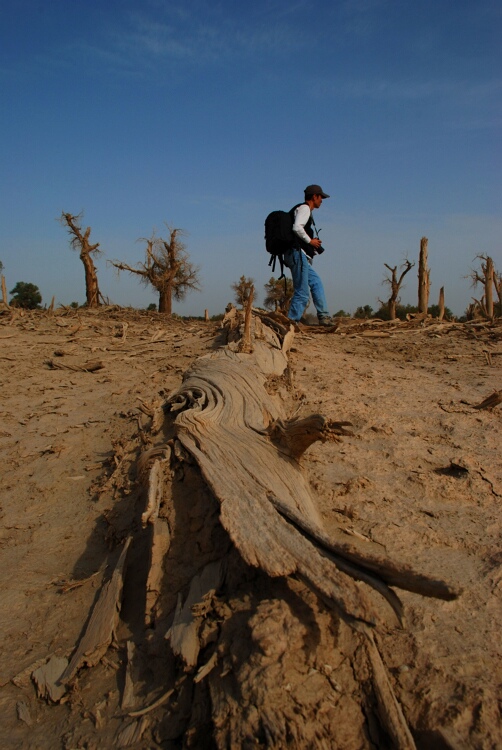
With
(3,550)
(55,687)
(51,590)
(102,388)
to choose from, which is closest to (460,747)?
(55,687)

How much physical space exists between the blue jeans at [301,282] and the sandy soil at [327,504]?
65cm

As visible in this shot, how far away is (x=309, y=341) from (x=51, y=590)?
16.6ft

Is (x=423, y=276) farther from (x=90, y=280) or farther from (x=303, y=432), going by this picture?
(x=303, y=432)

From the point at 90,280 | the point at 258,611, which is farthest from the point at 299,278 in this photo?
the point at 90,280

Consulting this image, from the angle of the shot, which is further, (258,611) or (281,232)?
(281,232)

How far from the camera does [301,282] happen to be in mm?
6883

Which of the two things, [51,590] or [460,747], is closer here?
[460,747]

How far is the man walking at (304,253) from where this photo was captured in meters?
6.68

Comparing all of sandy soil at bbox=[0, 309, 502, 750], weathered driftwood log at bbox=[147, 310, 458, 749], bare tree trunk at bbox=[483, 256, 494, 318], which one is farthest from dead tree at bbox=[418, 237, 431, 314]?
weathered driftwood log at bbox=[147, 310, 458, 749]

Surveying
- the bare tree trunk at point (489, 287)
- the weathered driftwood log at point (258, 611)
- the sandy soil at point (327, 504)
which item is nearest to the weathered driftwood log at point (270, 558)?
the weathered driftwood log at point (258, 611)

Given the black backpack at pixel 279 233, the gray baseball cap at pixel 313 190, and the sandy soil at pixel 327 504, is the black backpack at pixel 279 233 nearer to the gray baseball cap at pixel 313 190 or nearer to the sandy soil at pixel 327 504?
the gray baseball cap at pixel 313 190

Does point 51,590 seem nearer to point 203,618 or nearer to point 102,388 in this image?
point 203,618

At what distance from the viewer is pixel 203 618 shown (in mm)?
1993

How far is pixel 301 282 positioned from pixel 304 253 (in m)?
0.40
